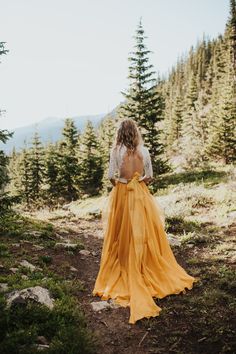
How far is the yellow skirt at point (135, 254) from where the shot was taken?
6293 millimetres

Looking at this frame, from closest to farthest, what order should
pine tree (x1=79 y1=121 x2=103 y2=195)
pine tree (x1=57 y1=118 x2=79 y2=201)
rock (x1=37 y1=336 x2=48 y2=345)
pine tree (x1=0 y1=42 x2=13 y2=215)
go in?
rock (x1=37 y1=336 x2=48 y2=345) → pine tree (x1=0 y1=42 x2=13 y2=215) → pine tree (x1=57 y1=118 x2=79 y2=201) → pine tree (x1=79 y1=121 x2=103 y2=195)

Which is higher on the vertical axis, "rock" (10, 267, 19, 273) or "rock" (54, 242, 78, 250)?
"rock" (10, 267, 19, 273)

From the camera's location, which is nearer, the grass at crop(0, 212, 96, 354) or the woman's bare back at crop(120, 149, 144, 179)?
the grass at crop(0, 212, 96, 354)

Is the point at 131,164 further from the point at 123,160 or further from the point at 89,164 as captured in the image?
the point at 89,164

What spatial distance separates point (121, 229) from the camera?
692 cm

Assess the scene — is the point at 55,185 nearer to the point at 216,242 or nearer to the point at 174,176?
the point at 174,176

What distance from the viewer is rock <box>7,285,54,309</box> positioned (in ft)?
16.9

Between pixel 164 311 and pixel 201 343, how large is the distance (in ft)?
3.53

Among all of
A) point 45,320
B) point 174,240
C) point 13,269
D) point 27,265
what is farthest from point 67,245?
point 45,320

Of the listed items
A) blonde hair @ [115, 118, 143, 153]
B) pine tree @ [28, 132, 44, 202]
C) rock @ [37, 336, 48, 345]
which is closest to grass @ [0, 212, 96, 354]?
rock @ [37, 336, 48, 345]

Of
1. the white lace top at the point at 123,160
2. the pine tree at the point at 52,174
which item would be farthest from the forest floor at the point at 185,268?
the pine tree at the point at 52,174

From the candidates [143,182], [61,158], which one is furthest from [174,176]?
[143,182]

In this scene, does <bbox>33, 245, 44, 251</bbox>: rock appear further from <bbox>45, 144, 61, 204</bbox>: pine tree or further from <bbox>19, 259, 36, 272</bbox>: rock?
<bbox>45, 144, 61, 204</bbox>: pine tree

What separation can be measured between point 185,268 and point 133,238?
1.91 meters
